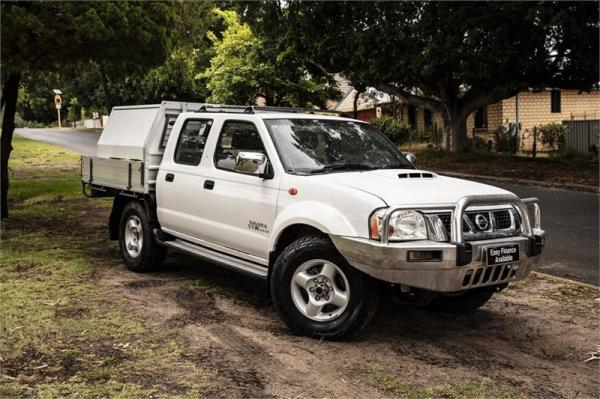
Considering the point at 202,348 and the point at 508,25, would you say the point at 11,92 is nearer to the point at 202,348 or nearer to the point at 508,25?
the point at 202,348

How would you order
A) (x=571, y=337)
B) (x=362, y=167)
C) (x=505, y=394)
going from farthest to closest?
1. (x=362, y=167)
2. (x=571, y=337)
3. (x=505, y=394)

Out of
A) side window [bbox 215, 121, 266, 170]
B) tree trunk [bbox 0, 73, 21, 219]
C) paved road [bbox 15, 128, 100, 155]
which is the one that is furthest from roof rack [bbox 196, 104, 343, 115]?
paved road [bbox 15, 128, 100, 155]

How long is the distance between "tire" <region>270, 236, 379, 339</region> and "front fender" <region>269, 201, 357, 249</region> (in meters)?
0.15

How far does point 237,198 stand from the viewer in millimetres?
5809

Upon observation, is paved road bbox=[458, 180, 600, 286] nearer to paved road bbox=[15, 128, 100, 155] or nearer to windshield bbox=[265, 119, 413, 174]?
windshield bbox=[265, 119, 413, 174]

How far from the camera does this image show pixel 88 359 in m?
4.50

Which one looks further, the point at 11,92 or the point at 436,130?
the point at 436,130

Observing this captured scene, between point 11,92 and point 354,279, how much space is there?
881 centimetres

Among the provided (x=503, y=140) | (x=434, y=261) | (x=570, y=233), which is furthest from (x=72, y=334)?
(x=503, y=140)

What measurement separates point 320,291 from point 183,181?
2.30m

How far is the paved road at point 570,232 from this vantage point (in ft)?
25.3

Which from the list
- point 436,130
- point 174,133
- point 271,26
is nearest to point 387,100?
point 436,130

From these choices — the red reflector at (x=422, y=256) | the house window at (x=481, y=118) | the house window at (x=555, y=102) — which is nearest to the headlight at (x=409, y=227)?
the red reflector at (x=422, y=256)

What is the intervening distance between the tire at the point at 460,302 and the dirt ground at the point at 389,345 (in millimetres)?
118
